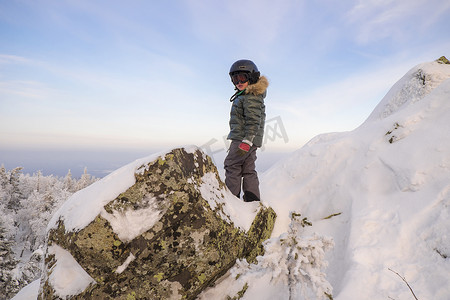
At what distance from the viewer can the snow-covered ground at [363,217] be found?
2.49m

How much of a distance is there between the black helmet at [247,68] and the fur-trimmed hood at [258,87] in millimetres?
136

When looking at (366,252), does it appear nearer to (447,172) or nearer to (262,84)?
(447,172)

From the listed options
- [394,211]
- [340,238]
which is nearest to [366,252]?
[340,238]

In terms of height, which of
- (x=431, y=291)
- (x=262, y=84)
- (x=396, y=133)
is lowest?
(x=431, y=291)

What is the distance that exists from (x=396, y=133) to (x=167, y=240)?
224 inches

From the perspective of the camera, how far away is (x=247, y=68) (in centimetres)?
493

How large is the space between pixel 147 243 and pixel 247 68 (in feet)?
12.7

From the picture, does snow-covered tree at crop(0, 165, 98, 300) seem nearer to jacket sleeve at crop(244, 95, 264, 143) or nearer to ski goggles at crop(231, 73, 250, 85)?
jacket sleeve at crop(244, 95, 264, 143)

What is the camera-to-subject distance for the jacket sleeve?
15.6 feet

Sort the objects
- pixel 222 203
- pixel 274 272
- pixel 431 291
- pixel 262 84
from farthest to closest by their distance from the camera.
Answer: pixel 262 84 < pixel 222 203 < pixel 431 291 < pixel 274 272

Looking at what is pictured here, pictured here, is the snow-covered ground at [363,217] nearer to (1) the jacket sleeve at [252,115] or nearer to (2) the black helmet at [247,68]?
(1) the jacket sleeve at [252,115]

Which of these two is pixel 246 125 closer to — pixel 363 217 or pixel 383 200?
pixel 363 217

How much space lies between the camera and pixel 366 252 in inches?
137

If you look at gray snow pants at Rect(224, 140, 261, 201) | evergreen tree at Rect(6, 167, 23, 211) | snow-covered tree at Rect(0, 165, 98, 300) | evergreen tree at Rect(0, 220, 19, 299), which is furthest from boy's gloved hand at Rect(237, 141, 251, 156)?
evergreen tree at Rect(6, 167, 23, 211)
